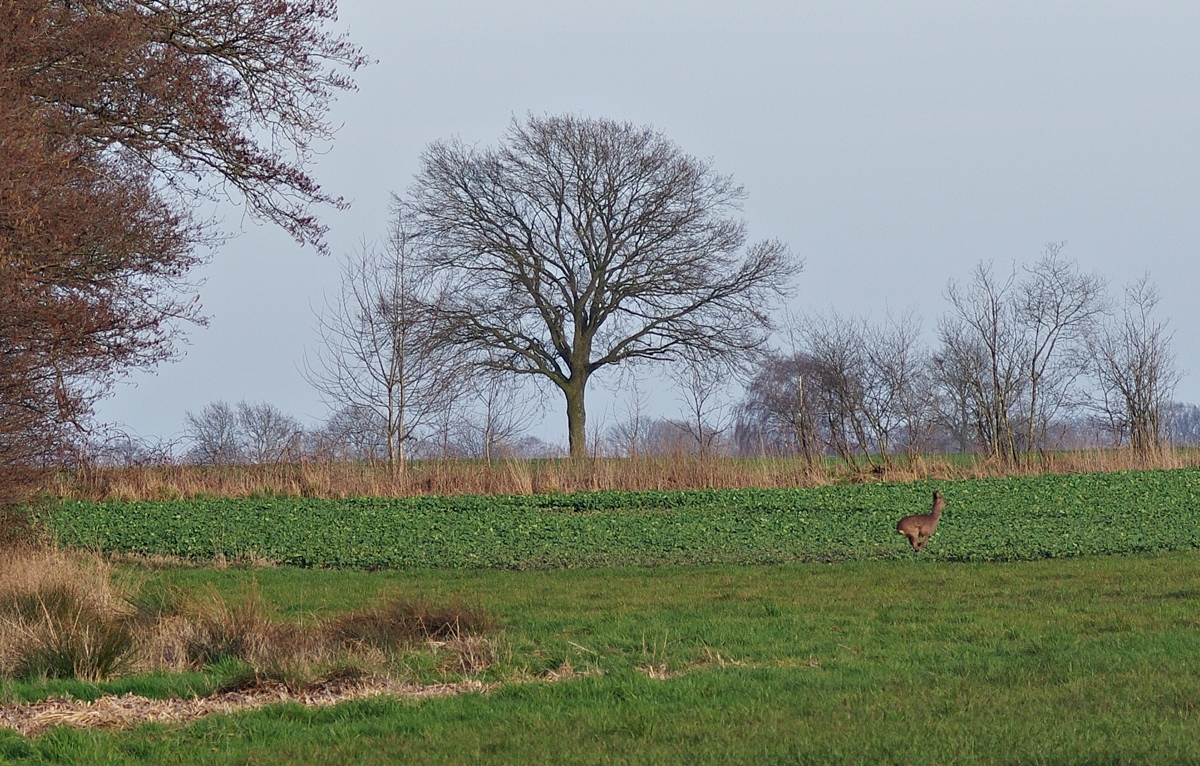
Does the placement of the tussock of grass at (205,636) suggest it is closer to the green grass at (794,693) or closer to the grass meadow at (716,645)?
the grass meadow at (716,645)

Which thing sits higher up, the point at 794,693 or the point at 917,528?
the point at 917,528

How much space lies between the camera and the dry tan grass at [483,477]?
25344mm

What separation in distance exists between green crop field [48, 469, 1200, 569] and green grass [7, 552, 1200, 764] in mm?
3971

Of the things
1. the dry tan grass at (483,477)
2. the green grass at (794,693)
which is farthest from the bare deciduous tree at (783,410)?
the green grass at (794,693)

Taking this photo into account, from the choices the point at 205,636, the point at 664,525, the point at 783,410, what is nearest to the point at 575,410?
the point at 783,410

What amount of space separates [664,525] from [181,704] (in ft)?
42.7

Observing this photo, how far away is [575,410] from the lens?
39.9m

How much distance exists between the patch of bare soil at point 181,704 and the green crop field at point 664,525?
26.1 feet

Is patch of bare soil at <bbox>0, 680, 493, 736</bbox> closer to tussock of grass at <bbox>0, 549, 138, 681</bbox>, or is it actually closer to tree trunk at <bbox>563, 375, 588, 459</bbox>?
tussock of grass at <bbox>0, 549, 138, 681</bbox>

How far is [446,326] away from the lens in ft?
123

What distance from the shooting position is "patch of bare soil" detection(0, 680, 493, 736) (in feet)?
20.9

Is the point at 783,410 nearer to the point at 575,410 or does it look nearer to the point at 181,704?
the point at 575,410

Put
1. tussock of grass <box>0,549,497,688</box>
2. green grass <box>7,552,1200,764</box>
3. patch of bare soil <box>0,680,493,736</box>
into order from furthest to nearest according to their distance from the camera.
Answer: tussock of grass <box>0,549,497,688</box> < patch of bare soil <box>0,680,493,736</box> < green grass <box>7,552,1200,764</box>

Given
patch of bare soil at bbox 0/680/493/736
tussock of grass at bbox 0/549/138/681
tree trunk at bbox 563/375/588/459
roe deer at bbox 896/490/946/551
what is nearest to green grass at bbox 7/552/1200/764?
patch of bare soil at bbox 0/680/493/736
